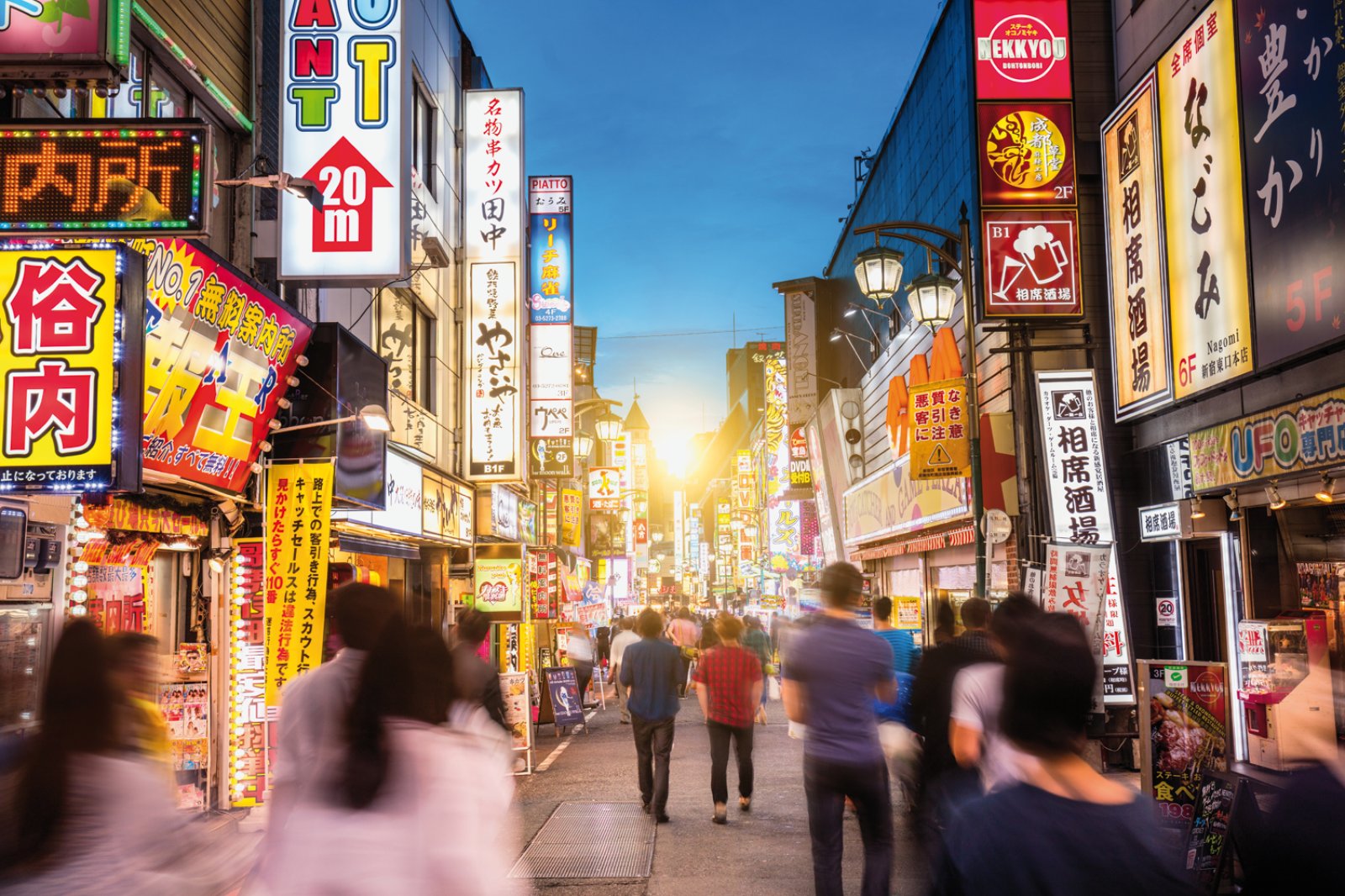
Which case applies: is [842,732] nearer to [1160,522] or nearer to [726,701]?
[726,701]

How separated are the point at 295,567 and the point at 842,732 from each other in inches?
226

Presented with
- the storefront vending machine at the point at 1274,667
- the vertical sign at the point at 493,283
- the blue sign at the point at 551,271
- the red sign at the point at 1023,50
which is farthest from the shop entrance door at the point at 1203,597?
A: the blue sign at the point at 551,271

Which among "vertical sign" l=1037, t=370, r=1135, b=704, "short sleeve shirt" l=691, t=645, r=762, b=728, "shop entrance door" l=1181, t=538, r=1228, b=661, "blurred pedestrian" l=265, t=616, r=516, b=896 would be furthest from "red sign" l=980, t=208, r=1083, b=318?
"blurred pedestrian" l=265, t=616, r=516, b=896

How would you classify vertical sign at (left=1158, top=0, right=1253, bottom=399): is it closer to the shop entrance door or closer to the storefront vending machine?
the storefront vending machine

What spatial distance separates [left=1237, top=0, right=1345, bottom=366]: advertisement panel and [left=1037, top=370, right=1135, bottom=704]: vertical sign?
3.12 m

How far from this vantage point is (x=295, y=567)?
398 inches

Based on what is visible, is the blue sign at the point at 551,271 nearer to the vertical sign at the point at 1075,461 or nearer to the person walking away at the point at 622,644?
the person walking away at the point at 622,644

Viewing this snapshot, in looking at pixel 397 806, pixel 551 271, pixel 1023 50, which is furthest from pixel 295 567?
pixel 551 271

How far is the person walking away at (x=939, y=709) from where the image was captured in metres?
7.12

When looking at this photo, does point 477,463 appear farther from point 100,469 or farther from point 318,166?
point 100,469

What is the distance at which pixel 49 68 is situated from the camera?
244 inches

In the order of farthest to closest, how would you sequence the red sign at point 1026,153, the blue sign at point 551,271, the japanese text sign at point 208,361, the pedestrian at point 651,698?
the blue sign at point 551,271
the red sign at point 1026,153
the pedestrian at point 651,698
the japanese text sign at point 208,361

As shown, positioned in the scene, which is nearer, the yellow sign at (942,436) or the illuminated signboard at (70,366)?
the illuminated signboard at (70,366)

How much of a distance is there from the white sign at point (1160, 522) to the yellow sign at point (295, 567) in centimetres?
964
